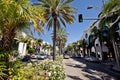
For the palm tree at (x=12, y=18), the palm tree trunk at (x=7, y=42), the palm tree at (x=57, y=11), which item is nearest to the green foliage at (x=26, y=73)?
the palm tree at (x=12, y=18)

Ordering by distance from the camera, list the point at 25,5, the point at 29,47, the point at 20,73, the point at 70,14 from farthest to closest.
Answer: the point at 29,47 < the point at 70,14 < the point at 25,5 < the point at 20,73

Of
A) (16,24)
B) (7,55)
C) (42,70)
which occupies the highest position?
(16,24)

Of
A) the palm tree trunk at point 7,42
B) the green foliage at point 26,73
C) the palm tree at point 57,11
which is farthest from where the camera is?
the palm tree at point 57,11

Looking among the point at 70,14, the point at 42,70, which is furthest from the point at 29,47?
the point at 42,70

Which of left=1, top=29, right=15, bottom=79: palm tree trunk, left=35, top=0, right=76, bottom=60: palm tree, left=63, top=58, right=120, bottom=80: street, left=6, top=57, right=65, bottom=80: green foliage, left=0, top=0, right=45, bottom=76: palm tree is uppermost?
left=35, top=0, right=76, bottom=60: palm tree

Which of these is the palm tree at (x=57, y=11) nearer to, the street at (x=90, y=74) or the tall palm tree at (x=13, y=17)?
the street at (x=90, y=74)

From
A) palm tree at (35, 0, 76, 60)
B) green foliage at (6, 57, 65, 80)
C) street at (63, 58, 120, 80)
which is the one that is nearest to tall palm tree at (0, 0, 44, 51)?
green foliage at (6, 57, 65, 80)

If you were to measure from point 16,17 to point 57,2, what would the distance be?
628 inches

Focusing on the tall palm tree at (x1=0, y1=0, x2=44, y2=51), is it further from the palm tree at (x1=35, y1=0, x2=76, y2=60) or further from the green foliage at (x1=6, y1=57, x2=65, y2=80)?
the palm tree at (x1=35, y1=0, x2=76, y2=60)

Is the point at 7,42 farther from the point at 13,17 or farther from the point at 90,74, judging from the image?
the point at 90,74

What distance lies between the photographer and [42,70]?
12609 millimetres

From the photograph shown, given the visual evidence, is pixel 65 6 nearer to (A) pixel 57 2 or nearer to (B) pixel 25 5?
(A) pixel 57 2

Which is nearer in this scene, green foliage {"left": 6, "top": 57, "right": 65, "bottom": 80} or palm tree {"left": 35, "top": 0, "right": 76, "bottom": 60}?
green foliage {"left": 6, "top": 57, "right": 65, "bottom": 80}

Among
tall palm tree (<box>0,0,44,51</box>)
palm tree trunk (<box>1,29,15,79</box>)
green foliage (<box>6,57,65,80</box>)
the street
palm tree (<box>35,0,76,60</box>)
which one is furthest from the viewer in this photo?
palm tree (<box>35,0,76,60</box>)
